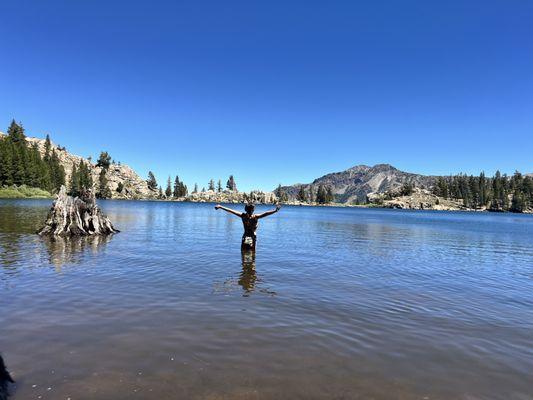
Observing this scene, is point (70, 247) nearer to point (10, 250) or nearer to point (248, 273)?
point (10, 250)

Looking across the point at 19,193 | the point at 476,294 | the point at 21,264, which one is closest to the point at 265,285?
the point at 476,294

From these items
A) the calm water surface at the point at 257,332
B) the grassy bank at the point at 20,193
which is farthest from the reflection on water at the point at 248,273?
the grassy bank at the point at 20,193

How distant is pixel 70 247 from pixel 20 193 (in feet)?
472

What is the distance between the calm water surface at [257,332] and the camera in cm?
675

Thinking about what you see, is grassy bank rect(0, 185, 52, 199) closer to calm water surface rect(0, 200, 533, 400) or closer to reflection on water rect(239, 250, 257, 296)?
reflection on water rect(239, 250, 257, 296)

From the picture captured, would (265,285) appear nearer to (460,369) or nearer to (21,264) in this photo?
(460,369)

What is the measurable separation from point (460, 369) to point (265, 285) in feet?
29.7

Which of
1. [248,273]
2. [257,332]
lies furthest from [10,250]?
[257,332]

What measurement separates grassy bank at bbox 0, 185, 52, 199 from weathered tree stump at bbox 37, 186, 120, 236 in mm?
125814

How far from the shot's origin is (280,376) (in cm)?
707

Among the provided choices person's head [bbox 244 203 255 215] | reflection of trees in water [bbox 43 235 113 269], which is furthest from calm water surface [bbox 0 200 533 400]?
person's head [bbox 244 203 255 215]

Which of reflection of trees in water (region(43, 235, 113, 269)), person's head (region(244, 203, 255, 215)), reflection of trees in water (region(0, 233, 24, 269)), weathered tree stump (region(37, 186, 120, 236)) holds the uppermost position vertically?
person's head (region(244, 203, 255, 215))

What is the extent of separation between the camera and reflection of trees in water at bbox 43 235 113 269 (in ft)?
67.2

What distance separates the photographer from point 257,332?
9633 mm
